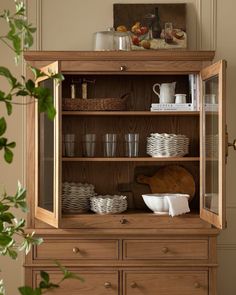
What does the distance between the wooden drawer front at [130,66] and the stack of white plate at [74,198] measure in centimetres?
69

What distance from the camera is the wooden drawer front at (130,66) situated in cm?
329

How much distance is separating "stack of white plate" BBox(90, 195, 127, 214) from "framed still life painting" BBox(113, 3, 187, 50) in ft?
3.16

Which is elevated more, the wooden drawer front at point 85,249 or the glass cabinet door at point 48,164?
the glass cabinet door at point 48,164

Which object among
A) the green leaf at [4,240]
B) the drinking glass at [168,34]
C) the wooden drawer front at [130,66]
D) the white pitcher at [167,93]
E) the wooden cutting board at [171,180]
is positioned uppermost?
the drinking glass at [168,34]

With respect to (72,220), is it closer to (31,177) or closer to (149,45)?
(31,177)

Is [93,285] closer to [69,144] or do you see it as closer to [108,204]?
[108,204]

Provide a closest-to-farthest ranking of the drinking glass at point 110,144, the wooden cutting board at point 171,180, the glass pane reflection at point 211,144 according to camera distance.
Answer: the glass pane reflection at point 211,144
the drinking glass at point 110,144
the wooden cutting board at point 171,180

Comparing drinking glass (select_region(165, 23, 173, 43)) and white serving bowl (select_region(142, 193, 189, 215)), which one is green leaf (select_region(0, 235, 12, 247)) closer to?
white serving bowl (select_region(142, 193, 189, 215))

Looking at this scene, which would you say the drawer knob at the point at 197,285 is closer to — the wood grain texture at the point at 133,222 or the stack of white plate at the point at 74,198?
the wood grain texture at the point at 133,222

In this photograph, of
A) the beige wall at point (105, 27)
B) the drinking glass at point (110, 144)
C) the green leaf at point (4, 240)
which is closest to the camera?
the green leaf at point (4, 240)

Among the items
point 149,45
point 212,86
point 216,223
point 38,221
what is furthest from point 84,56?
point 216,223

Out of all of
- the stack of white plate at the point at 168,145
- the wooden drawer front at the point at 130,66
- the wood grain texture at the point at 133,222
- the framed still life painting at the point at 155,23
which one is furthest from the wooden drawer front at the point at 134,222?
the framed still life painting at the point at 155,23

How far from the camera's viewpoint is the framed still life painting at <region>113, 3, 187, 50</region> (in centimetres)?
361

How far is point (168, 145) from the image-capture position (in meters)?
3.37
